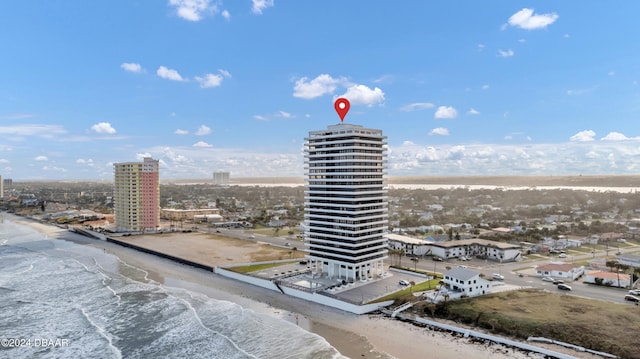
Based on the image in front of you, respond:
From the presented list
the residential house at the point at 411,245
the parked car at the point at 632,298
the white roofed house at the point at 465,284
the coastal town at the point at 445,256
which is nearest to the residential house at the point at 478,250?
the coastal town at the point at 445,256

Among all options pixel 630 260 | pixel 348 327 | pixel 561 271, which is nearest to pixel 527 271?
pixel 561 271

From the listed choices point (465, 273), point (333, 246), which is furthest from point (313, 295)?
point (465, 273)

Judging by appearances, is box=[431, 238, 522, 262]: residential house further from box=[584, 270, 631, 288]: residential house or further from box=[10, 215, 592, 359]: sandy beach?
box=[10, 215, 592, 359]: sandy beach

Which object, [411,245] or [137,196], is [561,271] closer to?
[411,245]

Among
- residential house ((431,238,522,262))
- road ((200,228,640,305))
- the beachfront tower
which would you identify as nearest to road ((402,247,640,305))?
road ((200,228,640,305))

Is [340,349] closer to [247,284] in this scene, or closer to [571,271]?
[247,284]

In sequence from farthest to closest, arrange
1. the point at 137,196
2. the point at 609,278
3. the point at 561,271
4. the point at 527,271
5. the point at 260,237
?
the point at 137,196, the point at 260,237, the point at 527,271, the point at 561,271, the point at 609,278
